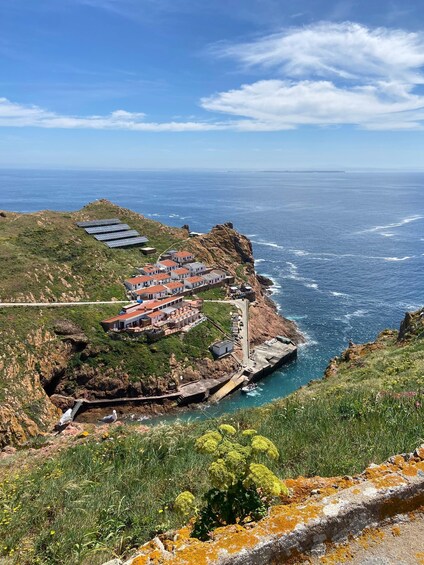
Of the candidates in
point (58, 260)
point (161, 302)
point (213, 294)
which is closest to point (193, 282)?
point (213, 294)

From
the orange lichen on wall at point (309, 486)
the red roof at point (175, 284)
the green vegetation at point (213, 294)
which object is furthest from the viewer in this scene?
the green vegetation at point (213, 294)

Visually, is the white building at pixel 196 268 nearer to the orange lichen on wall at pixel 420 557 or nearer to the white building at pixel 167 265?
the white building at pixel 167 265

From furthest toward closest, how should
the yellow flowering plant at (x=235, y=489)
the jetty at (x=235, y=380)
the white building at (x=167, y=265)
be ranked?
the white building at (x=167, y=265) < the jetty at (x=235, y=380) < the yellow flowering plant at (x=235, y=489)

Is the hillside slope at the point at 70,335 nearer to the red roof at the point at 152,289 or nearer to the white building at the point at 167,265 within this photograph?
the red roof at the point at 152,289

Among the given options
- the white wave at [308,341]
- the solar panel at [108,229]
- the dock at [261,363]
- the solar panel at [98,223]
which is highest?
the solar panel at [98,223]

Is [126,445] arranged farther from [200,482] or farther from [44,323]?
[44,323]

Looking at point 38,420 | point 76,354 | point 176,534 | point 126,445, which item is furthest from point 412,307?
point 176,534

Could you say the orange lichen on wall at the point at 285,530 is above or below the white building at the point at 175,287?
above

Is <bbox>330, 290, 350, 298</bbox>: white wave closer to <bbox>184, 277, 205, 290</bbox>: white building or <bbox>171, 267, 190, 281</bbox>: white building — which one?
<bbox>184, 277, 205, 290</bbox>: white building

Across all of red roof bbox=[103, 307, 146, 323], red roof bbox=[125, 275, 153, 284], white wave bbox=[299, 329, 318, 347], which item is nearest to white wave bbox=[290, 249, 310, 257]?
white wave bbox=[299, 329, 318, 347]

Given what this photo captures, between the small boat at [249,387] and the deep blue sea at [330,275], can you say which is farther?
the deep blue sea at [330,275]

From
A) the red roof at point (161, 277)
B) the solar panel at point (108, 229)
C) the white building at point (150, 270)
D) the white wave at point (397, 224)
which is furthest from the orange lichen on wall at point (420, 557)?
the white wave at point (397, 224)
